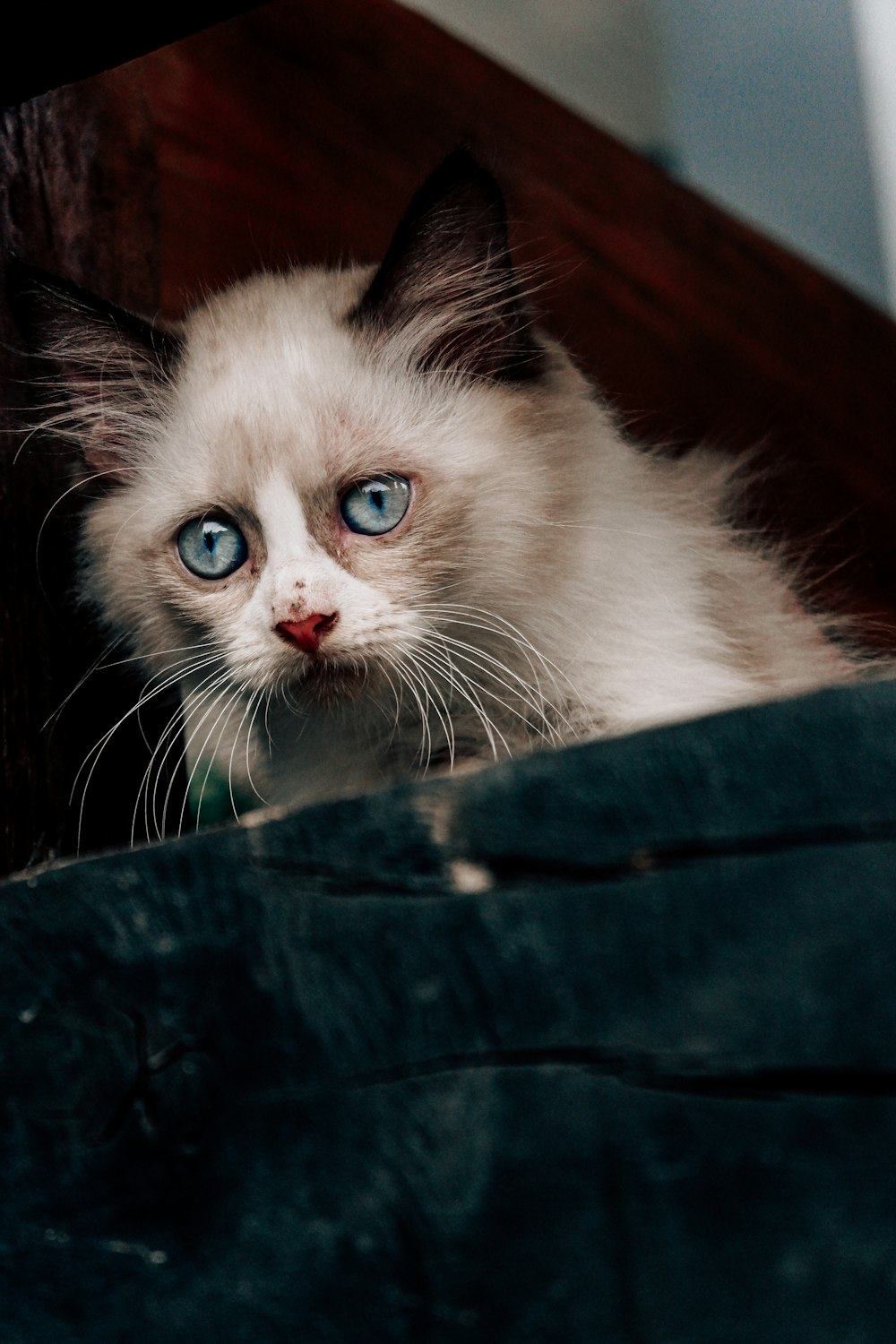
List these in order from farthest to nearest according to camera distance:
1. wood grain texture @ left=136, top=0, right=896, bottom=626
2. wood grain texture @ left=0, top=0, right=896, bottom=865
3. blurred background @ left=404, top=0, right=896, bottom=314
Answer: blurred background @ left=404, top=0, right=896, bottom=314 < wood grain texture @ left=136, top=0, right=896, bottom=626 < wood grain texture @ left=0, top=0, right=896, bottom=865

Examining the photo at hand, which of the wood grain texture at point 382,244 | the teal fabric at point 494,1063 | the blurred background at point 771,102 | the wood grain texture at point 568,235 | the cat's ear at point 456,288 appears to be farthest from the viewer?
the blurred background at point 771,102

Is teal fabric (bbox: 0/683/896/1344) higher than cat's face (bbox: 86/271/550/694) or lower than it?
lower

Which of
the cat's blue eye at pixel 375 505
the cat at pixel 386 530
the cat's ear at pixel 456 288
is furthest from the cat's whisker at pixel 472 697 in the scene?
the cat's ear at pixel 456 288

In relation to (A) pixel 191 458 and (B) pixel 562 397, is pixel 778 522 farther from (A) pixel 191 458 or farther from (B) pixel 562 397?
(A) pixel 191 458

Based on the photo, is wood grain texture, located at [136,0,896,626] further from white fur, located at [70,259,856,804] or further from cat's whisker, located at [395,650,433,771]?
cat's whisker, located at [395,650,433,771]

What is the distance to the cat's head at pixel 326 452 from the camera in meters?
1.05

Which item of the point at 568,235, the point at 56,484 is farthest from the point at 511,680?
the point at 568,235

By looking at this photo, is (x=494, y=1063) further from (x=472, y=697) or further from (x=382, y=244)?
(x=382, y=244)

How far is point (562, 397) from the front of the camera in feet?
4.12

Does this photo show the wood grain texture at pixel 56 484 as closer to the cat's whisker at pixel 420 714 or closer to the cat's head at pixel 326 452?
the cat's head at pixel 326 452

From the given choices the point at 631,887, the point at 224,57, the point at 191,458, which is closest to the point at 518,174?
the point at 224,57

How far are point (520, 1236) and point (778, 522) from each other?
1539 millimetres

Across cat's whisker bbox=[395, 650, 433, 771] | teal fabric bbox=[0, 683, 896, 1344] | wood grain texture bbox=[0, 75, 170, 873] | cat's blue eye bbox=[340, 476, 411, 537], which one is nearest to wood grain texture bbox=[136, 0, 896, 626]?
wood grain texture bbox=[0, 75, 170, 873]

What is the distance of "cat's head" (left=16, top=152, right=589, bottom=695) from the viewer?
1.05 m
